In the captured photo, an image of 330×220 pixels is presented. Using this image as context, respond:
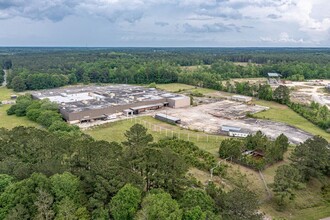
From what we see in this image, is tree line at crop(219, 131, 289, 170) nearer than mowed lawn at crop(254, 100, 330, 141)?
Yes

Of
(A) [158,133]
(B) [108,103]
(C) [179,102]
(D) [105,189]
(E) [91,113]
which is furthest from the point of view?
(C) [179,102]

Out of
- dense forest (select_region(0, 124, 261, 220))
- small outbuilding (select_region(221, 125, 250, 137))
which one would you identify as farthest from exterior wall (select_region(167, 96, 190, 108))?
dense forest (select_region(0, 124, 261, 220))

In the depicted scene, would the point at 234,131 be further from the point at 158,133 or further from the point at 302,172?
the point at 302,172

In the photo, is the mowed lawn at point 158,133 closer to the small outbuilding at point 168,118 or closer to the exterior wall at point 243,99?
the small outbuilding at point 168,118

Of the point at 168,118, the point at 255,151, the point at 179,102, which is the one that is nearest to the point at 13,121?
the point at 168,118

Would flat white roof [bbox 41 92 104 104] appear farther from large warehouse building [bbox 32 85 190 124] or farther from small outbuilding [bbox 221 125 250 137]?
small outbuilding [bbox 221 125 250 137]

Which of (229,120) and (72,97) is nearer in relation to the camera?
(229,120)

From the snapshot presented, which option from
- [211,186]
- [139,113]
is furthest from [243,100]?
[211,186]
